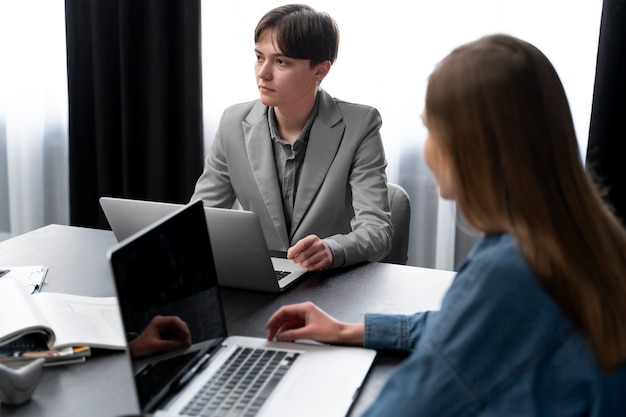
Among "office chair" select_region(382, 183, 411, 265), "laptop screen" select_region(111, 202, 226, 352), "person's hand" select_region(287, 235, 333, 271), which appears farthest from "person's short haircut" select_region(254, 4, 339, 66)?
"laptop screen" select_region(111, 202, 226, 352)

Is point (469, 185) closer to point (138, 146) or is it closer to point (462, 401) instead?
point (462, 401)

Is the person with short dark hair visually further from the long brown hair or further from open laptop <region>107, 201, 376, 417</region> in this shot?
the long brown hair

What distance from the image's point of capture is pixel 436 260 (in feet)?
10.0

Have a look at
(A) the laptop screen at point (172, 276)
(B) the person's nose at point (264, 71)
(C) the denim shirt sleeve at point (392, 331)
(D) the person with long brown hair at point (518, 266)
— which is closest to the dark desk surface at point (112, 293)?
(C) the denim shirt sleeve at point (392, 331)

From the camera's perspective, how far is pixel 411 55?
2898 mm

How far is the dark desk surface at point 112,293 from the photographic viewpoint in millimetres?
1095

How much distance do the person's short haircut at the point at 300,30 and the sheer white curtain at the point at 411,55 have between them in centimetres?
81

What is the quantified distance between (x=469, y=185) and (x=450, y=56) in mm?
169

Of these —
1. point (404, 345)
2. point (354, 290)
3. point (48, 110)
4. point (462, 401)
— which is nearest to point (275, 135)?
point (354, 290)

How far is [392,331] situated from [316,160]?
0.86 meters

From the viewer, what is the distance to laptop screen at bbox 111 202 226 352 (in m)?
0.98

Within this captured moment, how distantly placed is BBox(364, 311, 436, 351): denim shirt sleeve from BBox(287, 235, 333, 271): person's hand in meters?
0.37

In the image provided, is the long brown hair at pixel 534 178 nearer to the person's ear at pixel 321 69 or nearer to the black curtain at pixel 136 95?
the person's ear at pixel 321 69

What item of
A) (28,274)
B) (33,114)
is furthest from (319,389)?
(33,114)
